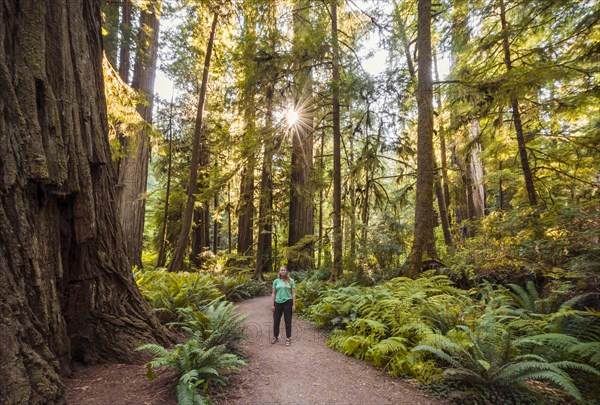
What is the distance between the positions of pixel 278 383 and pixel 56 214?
351 centimetres

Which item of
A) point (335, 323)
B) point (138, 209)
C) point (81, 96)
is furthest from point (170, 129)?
point (335, 323)

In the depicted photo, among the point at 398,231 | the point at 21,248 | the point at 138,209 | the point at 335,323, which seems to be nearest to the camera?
the point at 21,248

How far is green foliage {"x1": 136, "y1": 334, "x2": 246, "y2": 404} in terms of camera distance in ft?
9.19

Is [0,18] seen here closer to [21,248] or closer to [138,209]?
[21,248]

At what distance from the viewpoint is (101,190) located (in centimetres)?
368

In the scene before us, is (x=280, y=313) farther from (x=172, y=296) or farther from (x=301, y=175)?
(x=301, y=175)

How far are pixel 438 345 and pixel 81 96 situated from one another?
5.77 m

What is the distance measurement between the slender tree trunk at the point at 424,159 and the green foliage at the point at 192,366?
522 cm

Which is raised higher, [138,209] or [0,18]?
[0,18]

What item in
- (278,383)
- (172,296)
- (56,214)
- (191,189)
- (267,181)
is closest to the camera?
(56,214)

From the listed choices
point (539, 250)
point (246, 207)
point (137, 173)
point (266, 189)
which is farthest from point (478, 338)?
point (137, 173)

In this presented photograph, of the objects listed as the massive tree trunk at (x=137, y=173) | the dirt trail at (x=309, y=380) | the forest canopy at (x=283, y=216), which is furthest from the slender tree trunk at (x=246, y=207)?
the dirt trail at (x=309, y=380)

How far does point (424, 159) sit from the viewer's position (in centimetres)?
718

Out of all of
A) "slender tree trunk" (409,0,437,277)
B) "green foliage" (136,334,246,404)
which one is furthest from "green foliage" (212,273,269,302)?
"slender tree trunk" (409,0,437,277)
